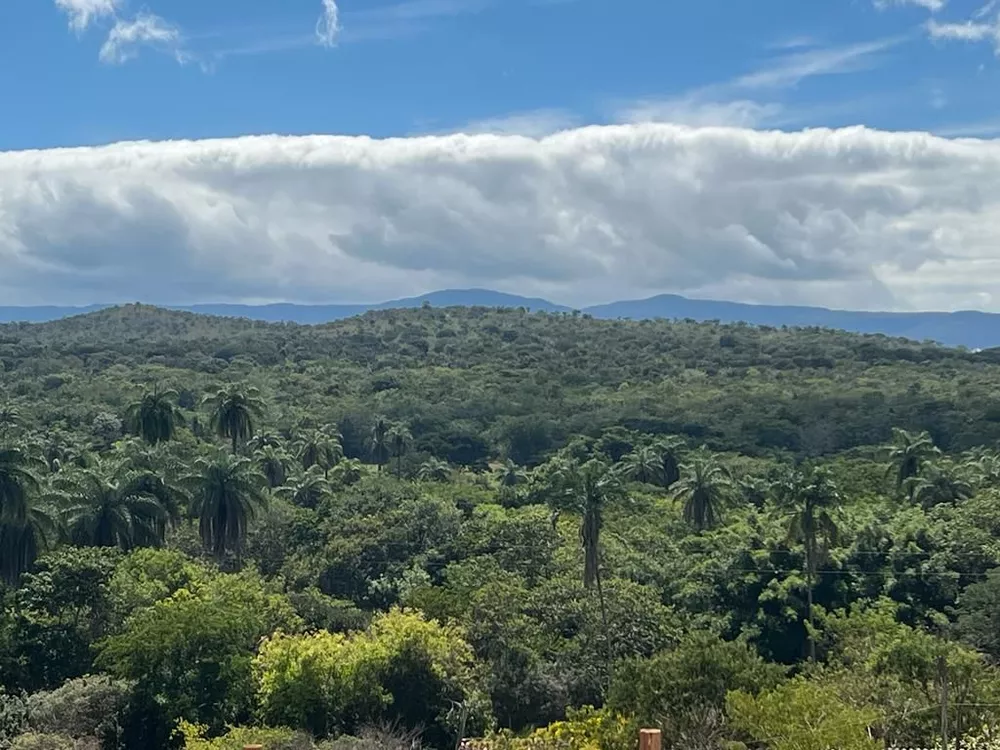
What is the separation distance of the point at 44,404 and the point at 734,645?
97587mm

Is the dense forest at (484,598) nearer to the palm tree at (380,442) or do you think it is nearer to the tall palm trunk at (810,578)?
the tall palm trunk at (810,578)

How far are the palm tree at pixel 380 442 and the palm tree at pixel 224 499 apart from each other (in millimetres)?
40035

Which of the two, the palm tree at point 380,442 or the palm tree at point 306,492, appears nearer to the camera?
the palm tree at point 306,492

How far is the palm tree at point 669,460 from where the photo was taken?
9031cm

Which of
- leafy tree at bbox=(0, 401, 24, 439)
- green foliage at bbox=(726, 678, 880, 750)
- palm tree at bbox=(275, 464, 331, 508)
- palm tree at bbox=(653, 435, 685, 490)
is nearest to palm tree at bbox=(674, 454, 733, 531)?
palm tree at bbox=(275, 464, 331, 508)

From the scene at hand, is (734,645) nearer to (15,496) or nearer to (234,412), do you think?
(15,496)

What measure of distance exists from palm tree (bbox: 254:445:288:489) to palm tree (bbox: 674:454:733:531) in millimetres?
30587

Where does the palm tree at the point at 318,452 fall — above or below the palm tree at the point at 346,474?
above

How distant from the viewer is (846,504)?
65000mm

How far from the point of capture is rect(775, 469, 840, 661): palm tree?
46.6 m

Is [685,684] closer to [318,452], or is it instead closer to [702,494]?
[702,494]

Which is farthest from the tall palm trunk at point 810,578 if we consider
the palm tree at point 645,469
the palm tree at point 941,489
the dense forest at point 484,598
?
the palm tree at point 645,469

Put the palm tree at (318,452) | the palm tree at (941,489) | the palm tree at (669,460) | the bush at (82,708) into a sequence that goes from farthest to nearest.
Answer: the palm tree at (669,460) < the palm tree at (318,452) < the palm tree at (941,489) < the bush at (82,708)

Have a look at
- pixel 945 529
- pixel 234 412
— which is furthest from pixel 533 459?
pixel 945 529
